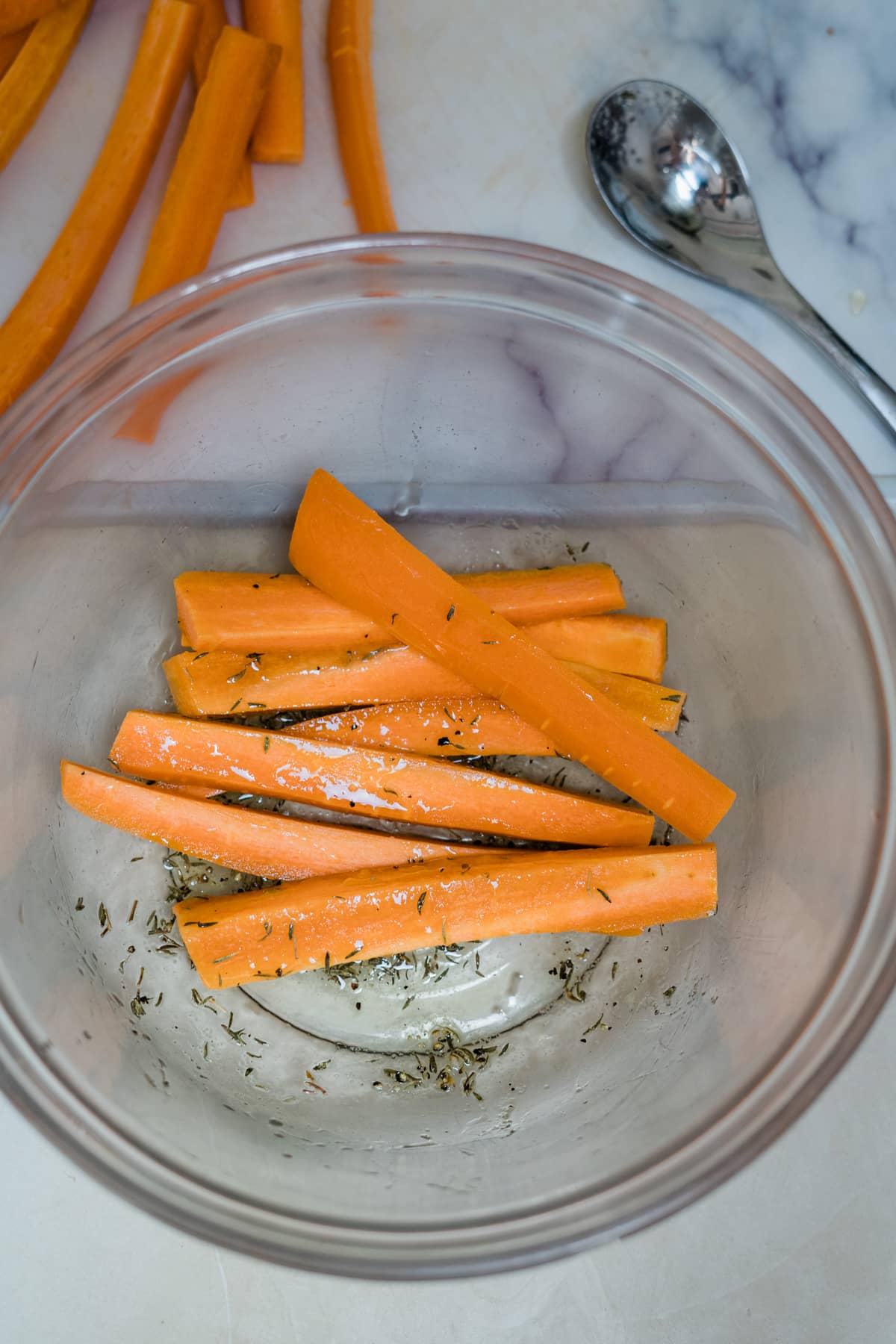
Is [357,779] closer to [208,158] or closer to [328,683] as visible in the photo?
[328,683]

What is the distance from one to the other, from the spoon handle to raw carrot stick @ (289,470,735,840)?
0.60 meters

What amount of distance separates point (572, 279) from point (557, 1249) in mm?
1111

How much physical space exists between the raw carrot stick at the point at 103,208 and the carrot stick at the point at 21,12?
114mm

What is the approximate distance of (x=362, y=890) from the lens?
42.6 inches

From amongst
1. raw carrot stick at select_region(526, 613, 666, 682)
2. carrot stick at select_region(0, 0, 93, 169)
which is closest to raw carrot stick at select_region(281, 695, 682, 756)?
raw carrot stick at select_region(526, 613, 666, 682)

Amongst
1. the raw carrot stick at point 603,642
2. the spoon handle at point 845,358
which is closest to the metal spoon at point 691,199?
the spoon handle at point 845,358

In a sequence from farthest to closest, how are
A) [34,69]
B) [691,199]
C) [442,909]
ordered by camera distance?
[691,199]
[34,69]
[442,909]

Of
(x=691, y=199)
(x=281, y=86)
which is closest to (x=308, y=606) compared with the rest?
(x=281, y=86)

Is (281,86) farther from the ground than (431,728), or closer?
farther from the ground

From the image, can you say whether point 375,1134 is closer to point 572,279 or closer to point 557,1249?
point 557,1249

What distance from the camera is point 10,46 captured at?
1.19 metres

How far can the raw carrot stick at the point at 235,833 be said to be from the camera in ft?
3.56

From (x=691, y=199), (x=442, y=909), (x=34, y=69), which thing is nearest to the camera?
(x=442, y=909)

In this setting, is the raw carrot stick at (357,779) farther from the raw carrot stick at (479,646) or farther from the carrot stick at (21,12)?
the carrot stick at (21,12)
